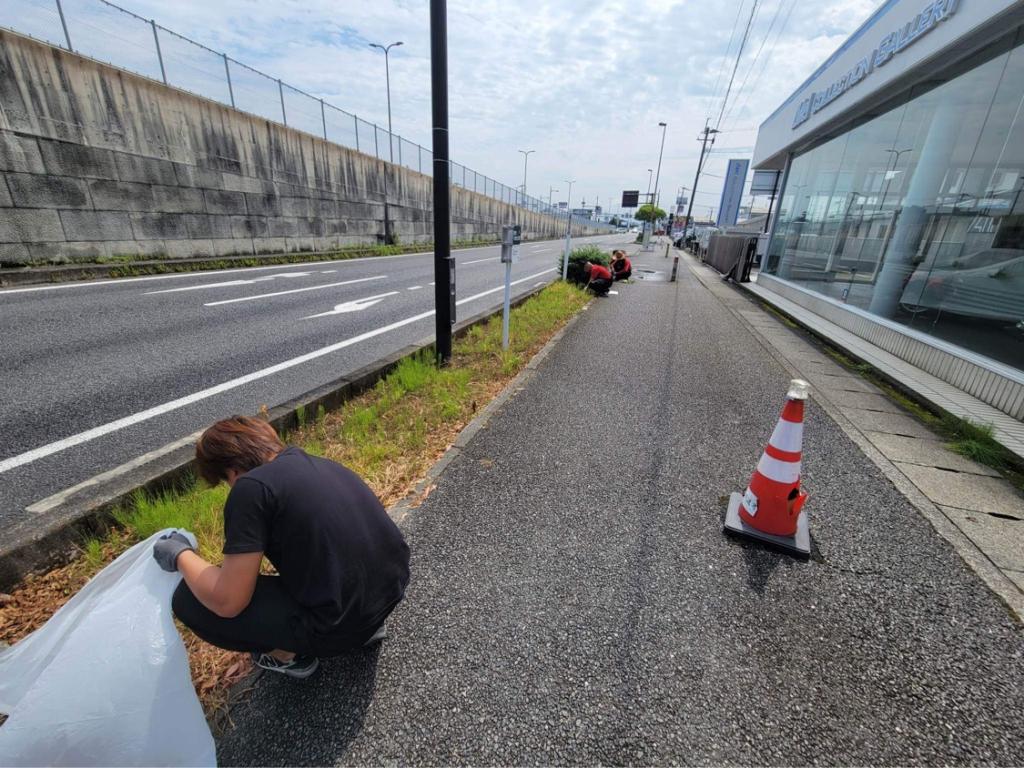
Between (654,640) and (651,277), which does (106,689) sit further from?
(651,277)

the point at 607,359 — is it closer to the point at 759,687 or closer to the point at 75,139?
the point at 759,687

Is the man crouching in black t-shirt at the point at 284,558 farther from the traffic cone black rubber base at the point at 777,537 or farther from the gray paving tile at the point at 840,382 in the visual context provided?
the gray paving tile at the point at 840,382

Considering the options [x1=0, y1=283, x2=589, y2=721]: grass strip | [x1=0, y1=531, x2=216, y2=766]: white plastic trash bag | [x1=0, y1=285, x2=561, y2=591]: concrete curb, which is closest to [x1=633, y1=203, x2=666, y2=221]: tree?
[x1=0, y1=283, x2=589, y2=721]: grass strip

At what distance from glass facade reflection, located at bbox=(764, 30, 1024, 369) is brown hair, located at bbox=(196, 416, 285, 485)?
688cm

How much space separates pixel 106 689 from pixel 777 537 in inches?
121

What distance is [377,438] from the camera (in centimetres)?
347

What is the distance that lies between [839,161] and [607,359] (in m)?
8.99

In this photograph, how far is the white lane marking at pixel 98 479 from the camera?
7.38 feet

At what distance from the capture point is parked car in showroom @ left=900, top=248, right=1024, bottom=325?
482 cm

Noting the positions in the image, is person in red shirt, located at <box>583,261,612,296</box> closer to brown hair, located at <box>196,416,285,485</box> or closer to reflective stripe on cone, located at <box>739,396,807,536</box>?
reflective stripe on cone, located at <box>739,396,807,536</box>

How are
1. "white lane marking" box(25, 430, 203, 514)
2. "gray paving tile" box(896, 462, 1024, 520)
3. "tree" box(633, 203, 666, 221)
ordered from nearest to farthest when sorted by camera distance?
"white lane marking" box(25, 430, 203, 514), "gray paving tile" box(896, 462, 1024, 520), "tree" box(633, 203, 666, 221)

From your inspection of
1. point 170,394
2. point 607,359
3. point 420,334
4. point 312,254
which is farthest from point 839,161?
point 312,254

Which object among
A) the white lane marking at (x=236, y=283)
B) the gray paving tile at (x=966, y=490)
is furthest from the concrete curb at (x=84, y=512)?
the white lane marking at (x=236, y=283)

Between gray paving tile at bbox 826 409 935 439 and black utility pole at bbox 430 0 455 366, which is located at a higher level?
black utility pole at bbox 430 0 455 366
